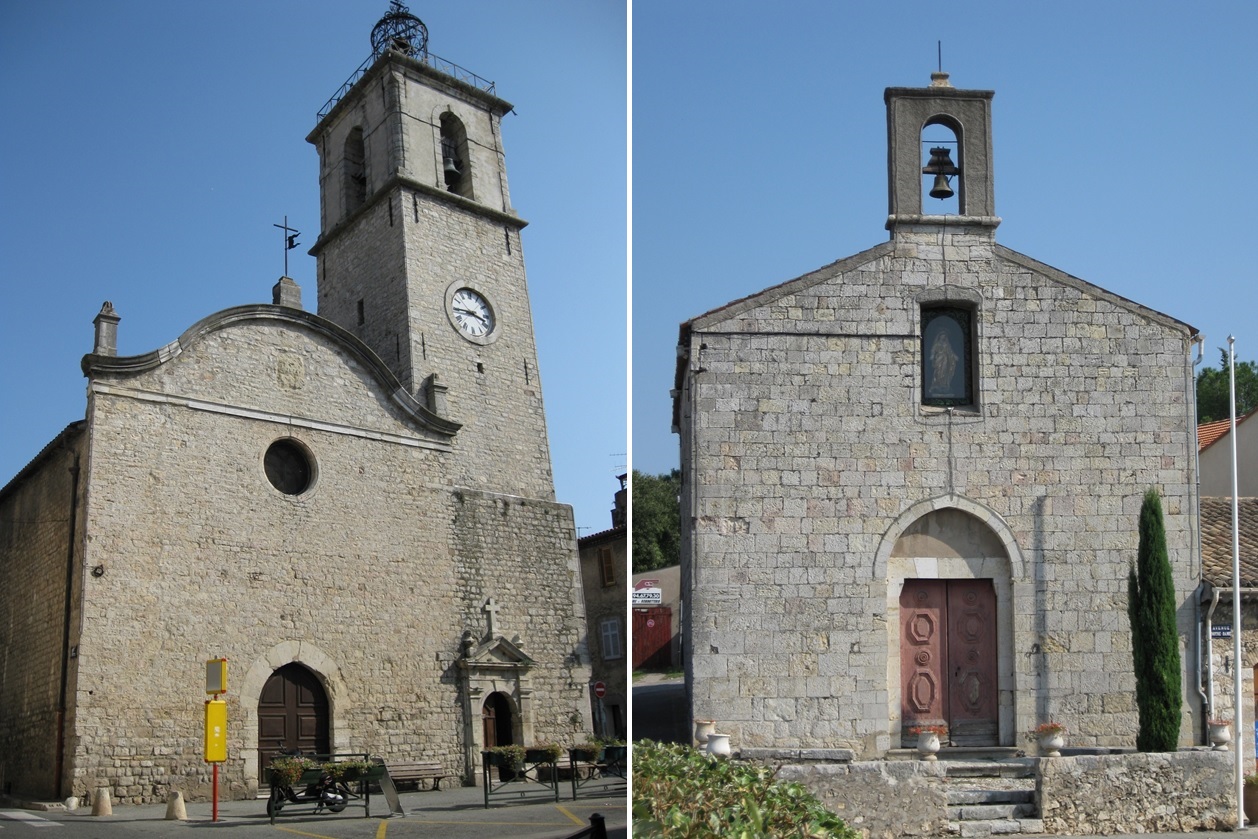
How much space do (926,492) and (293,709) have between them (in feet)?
21.0

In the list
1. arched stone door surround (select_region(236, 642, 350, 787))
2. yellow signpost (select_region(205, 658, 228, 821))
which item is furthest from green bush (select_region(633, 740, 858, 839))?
arched stone door surround (select_region(236, 642, 350, 787))

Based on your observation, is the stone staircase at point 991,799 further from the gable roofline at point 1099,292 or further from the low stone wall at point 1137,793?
the gable roofline at point 1099,292

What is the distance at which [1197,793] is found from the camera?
10.2m

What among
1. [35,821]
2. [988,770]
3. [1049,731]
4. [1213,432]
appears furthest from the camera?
[1213,432]

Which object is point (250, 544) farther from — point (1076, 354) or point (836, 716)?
point (1076, 354)

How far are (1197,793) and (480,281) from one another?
30.7 feet

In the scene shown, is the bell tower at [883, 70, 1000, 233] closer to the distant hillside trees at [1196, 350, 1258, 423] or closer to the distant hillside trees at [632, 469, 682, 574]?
the distant hillside trees at [632, 469, 682, 574]

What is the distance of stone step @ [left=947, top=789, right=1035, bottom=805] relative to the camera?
396 inches

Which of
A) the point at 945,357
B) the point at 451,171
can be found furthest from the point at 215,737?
the point at 451,171

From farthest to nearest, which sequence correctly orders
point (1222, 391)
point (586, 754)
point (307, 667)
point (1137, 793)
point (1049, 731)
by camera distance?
point (1222, 391) < point (307, 667) < point (1049, 731) < point (1137, 793) < point (586, 754)

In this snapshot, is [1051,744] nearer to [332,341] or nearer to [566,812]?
[332,341]

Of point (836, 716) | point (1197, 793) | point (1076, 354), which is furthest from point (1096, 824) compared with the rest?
point (1076, 354)

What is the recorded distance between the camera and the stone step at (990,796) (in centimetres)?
1006

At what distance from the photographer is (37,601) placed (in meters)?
10.5
